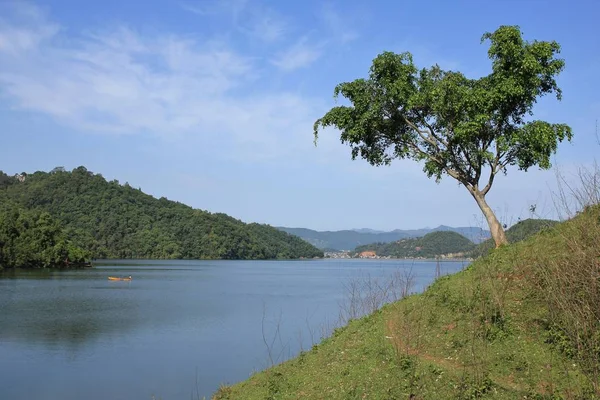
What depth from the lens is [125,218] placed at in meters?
142

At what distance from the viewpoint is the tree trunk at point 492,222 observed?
14.0 meters

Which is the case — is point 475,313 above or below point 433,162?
below

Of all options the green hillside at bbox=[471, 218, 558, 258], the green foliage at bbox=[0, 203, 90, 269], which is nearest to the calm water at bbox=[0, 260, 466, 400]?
the green hillside at bbox=[471, 218, 558, 258]

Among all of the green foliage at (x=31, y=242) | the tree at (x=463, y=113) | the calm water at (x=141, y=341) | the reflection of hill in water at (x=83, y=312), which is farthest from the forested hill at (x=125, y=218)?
the tree at (x=463, y=113)

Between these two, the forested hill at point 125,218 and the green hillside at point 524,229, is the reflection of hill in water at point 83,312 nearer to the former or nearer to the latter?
the green hillside at point 524,229

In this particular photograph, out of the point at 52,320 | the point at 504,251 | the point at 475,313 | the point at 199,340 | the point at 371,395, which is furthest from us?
the point at 52,320

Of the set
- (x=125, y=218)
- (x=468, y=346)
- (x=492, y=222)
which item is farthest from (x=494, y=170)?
(x=125, y=218)

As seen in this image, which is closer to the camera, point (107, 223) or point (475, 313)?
point (475, 313)

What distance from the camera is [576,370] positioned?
7.37 m

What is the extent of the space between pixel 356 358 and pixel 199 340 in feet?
49.5

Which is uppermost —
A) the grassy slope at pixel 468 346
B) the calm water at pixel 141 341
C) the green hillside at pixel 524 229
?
the green hillside at pixel 524 229

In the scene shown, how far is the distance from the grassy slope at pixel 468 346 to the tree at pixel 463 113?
3080 millimetres

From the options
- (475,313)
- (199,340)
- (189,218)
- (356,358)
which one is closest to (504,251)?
(475,313)

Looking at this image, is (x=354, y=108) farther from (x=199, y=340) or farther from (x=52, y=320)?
(x=52, y=320)
